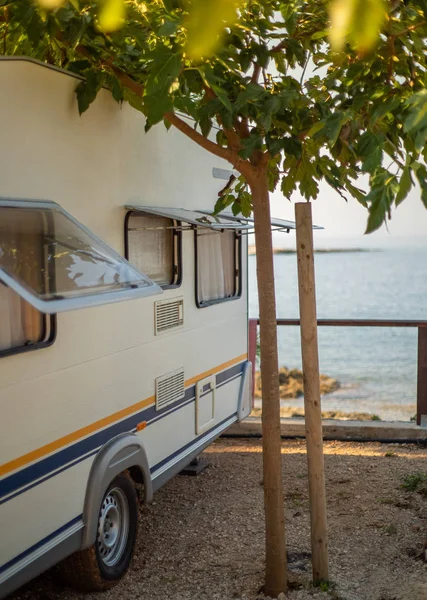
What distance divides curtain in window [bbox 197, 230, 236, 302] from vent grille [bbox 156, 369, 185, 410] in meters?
0.72

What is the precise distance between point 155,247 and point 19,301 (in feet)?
5.45

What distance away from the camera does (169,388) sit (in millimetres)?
5102

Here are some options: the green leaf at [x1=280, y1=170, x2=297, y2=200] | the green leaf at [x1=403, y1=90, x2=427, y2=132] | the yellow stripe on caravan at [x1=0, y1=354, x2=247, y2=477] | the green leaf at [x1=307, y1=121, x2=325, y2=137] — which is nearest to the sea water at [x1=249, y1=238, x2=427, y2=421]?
the green leaf at [x1=280, y1=170, x2=297, y2=200]

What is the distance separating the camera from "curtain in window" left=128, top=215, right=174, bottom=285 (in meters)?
4.77

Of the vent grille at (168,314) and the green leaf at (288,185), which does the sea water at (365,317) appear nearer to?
the vent grille at (168,314)

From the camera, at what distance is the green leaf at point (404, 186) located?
1783 millimetres

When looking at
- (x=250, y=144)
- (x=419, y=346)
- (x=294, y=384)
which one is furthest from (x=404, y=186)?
(x=294, y=384)

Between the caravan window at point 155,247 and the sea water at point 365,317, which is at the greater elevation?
the caravan window at point 155,247

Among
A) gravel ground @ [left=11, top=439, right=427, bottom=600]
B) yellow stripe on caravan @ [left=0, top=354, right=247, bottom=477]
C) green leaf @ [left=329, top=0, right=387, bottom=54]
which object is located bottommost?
gravel ground @ [left=11, top=439, right=427, bottom=600]

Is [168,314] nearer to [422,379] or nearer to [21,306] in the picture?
[21,306]

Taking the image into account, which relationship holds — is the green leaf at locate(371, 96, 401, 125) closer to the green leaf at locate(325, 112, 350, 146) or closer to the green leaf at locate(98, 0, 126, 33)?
the green leaf at locate(325, 112, 350, 146)

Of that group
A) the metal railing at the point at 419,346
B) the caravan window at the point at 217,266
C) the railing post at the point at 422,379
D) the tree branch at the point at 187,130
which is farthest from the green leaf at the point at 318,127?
the railing post at the point at 422,379

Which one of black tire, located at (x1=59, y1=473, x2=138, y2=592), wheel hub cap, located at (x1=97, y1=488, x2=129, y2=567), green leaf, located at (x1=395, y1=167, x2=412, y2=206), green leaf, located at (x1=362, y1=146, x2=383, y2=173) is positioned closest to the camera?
green leaf, located at (x1=395, y1=167, x2=412, y2=206)

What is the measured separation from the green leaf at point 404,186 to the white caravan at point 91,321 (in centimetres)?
171
